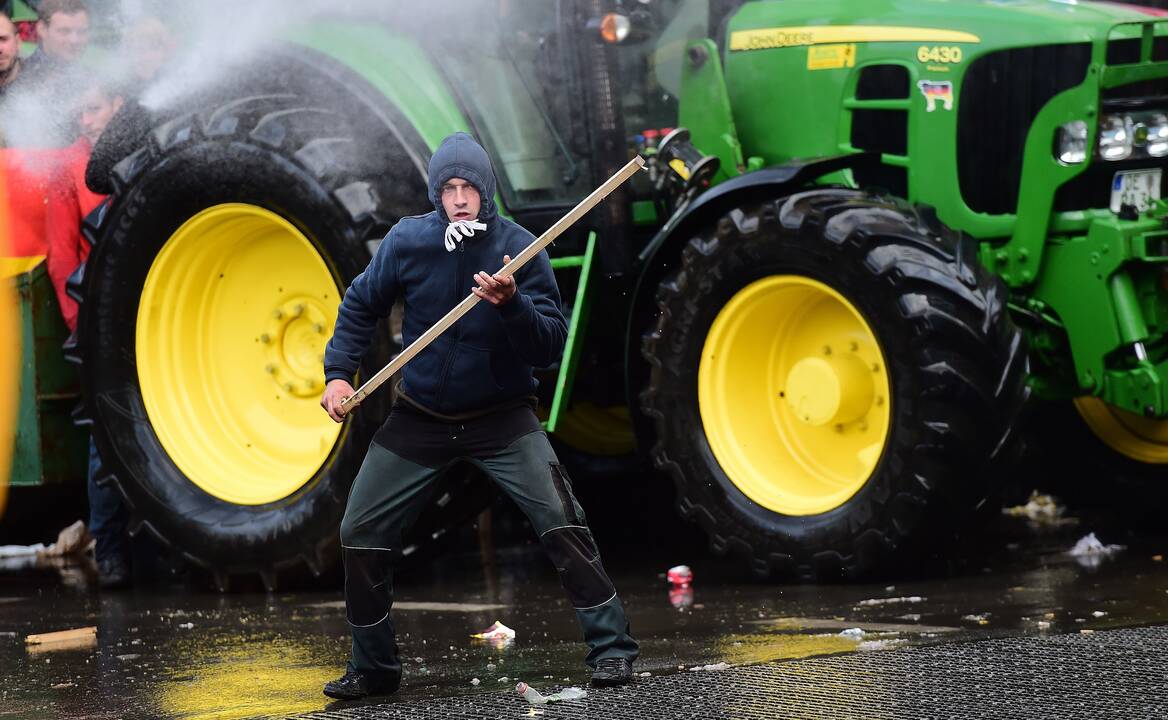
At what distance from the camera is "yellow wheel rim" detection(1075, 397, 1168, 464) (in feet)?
26.7

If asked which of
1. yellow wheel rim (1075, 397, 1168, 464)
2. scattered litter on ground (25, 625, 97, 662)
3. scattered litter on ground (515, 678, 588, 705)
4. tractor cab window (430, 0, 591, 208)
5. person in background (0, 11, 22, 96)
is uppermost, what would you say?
person in background (0, 11, 22, 96)

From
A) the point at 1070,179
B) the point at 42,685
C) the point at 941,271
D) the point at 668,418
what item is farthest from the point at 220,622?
the point at 1070,179

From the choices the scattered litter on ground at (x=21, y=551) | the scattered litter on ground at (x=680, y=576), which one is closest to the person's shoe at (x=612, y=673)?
the scattered litter on ground at (x=680, y=576)

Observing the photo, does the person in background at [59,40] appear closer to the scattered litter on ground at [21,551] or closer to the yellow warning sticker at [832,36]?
the scattered litter on ground at [21,551]

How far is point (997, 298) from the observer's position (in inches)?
266

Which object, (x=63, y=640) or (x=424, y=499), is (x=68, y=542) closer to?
(x=63, y=640)

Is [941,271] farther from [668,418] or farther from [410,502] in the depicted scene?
[410,502]

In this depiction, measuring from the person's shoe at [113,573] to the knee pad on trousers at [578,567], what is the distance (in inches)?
134

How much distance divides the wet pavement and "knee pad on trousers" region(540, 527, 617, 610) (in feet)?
0.82

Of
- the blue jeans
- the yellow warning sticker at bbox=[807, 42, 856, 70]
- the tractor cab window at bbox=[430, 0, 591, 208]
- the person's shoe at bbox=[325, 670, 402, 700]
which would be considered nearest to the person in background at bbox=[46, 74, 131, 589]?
the blue jeans

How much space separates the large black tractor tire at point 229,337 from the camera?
7.60 m

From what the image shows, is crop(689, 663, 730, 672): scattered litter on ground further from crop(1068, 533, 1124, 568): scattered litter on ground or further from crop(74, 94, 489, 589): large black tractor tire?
crop(1068, 533, 1124, 568): scattered litter on ground

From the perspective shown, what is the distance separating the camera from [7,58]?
8.36 m

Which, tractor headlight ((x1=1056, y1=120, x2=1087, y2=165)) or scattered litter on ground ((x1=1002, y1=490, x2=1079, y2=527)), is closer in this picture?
tractor headlight ((x1=1056, y1=120, x2=1087, y2=165))
